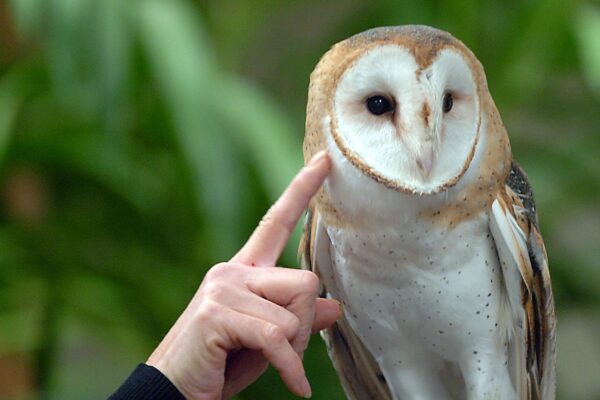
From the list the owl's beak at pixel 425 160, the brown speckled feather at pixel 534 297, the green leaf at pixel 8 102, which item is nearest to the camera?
the owl's beak at pixel 425 160

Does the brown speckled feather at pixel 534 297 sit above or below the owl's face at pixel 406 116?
below

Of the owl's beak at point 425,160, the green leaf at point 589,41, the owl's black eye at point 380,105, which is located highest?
the owl's black eye at point 380,105

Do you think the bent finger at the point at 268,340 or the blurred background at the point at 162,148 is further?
the blurred background at the point at 162,148

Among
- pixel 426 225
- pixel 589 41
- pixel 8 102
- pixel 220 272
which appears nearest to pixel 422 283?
pixel 426 225

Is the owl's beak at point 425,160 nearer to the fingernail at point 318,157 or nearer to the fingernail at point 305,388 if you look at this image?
the fingernail at point 318,157

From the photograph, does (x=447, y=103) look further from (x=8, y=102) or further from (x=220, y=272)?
(x=8, y=102)

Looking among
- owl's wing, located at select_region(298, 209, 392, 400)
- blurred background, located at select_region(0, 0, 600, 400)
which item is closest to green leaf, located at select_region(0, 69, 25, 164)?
blurred background, located at select_region(0, 0, 600, 400)

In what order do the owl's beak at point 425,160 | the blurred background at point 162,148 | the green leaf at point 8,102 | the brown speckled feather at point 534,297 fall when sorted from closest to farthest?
the owl's beak at point 425,160
the brown speckled feather at point 534,297
the blurred background at point 162,148
the green leaf at point 8,102

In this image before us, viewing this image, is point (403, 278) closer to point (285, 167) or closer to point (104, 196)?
point (285, 167)

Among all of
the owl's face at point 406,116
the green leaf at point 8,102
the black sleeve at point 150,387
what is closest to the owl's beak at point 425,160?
the owl's face at point 406,116

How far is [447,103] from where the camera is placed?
2.43ft

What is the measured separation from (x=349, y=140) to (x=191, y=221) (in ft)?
3.65

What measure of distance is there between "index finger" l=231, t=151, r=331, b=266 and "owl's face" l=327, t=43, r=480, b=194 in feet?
0.13

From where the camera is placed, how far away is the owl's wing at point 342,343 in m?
0.84
